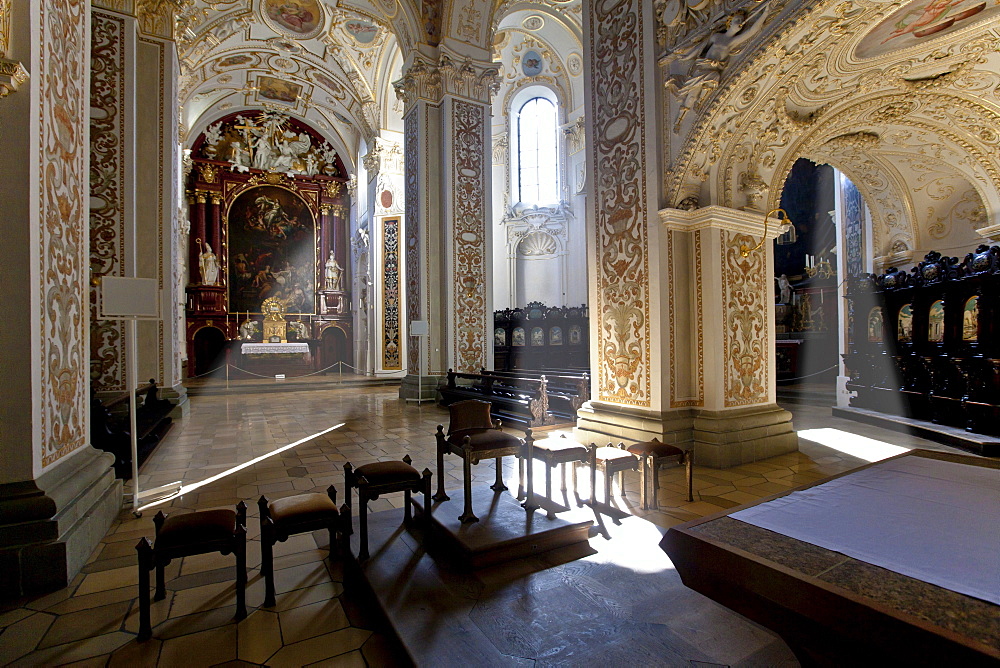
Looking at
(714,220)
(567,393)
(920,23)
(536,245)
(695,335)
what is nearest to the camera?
(920,23)

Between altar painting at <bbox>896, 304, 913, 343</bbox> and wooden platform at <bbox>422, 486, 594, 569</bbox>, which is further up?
altar painting at <bbox>896, 304, 913, 343</bbox>

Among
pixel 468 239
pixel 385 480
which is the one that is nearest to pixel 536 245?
pixel 468 239

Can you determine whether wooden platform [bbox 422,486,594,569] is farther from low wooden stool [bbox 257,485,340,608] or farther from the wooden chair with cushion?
low wooden stool [bbox 257,485,340,608]

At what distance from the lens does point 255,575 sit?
293 centimetres

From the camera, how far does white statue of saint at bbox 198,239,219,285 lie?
18.5 metres

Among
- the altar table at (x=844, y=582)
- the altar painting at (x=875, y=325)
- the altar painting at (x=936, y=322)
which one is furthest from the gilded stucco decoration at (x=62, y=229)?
the altar painting at (x=875, y=325)

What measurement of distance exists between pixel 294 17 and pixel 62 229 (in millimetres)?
13422

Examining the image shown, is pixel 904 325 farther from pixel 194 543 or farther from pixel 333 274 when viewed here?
pixel 333 274

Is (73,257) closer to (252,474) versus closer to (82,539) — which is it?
(82,539)

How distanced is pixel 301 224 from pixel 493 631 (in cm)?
2048

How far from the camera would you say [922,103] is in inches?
252

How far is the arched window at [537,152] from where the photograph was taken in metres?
17.9

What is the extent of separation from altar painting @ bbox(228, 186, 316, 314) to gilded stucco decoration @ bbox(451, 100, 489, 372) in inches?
460

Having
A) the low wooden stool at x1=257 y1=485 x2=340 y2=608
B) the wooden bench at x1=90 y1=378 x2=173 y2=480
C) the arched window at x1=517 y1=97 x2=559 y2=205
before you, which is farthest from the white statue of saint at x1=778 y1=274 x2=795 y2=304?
the low wooden stool at x1=257 y1=485 x2=340 y2=608
